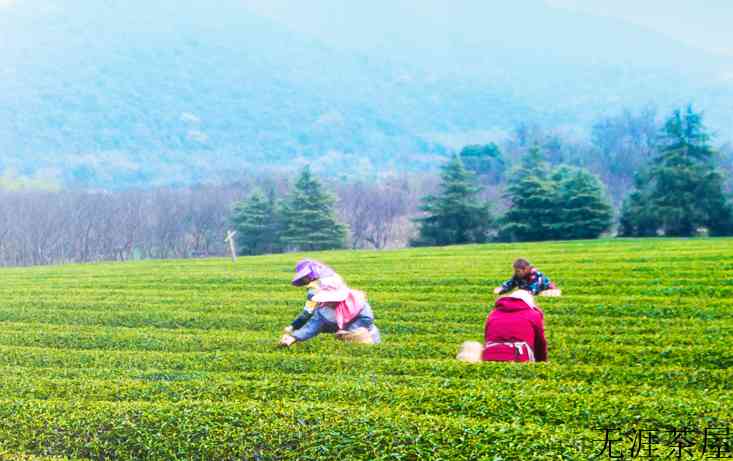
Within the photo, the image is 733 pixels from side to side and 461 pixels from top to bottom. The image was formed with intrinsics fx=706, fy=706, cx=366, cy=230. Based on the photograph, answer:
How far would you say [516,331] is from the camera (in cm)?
743

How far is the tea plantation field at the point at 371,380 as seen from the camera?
5598 millimetres

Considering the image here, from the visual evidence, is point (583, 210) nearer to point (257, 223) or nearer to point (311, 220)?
point (311, 220)

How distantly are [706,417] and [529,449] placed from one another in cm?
166

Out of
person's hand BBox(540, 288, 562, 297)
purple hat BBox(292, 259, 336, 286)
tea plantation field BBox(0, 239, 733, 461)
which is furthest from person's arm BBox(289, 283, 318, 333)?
person's hand BBox(540, 288, 562, 297)

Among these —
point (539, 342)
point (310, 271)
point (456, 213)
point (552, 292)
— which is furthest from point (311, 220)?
point (539, 342)

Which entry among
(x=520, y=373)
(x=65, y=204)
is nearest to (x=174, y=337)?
(x=520, y=373)

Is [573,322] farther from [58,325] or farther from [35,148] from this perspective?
[35,148]

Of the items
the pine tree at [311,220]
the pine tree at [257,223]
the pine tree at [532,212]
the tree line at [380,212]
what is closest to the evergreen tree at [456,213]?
the tree line at [380,212]

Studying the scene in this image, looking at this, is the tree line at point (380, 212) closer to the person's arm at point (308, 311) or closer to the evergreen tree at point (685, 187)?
the evergreen tree at point (685, 187)

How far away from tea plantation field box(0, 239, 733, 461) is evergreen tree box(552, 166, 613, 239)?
2061 centimetres

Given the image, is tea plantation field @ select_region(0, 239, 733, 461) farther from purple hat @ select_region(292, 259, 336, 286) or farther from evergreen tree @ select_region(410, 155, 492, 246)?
evergreen tree @ select_region(410, 155, 492, 246)

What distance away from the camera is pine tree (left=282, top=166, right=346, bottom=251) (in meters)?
41.5

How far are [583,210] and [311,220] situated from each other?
603 inches

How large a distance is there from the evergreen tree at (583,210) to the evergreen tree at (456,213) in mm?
5098
